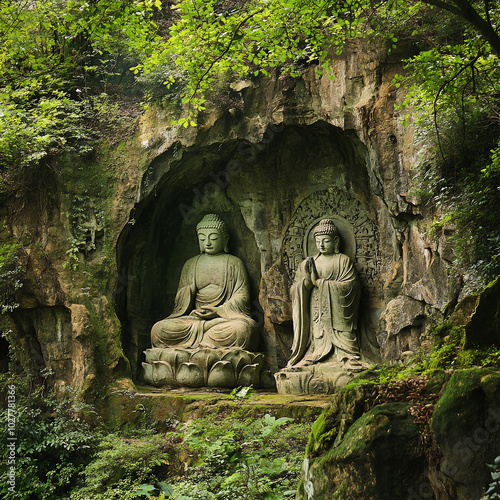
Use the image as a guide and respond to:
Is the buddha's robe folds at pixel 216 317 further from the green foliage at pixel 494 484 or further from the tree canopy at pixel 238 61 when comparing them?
the green foliage at pixel 494 484

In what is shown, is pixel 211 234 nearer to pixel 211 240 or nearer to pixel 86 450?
pixel 211 240

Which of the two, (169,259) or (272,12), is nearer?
(272,12)

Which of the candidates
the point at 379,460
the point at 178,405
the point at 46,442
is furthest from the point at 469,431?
the point at 46,442

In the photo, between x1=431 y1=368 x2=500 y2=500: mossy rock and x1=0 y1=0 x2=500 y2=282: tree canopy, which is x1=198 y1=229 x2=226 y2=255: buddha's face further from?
x1=431 y1=368 x2=500 y2=500: mossy rock

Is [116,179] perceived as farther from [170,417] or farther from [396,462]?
[396,462]

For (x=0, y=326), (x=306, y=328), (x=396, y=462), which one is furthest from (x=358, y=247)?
(x=396, y=462)

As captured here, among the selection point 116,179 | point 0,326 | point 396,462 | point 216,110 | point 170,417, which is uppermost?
point 216,110

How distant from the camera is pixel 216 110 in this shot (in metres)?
7.96

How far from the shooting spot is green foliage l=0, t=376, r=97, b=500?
6.31 metres

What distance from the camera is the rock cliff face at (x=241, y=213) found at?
6969 millimetres

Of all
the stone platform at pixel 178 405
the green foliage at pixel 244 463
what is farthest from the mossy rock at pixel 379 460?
the stone platform at pixel 178 405

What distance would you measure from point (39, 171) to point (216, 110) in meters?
2.71

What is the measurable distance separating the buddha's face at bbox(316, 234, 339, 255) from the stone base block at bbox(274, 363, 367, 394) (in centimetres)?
172

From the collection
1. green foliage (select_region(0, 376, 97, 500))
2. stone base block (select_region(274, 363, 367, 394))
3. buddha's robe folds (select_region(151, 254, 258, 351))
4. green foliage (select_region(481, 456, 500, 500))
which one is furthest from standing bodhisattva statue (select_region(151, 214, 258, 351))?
green foliage (select_region(481, 456, 500, 500))
